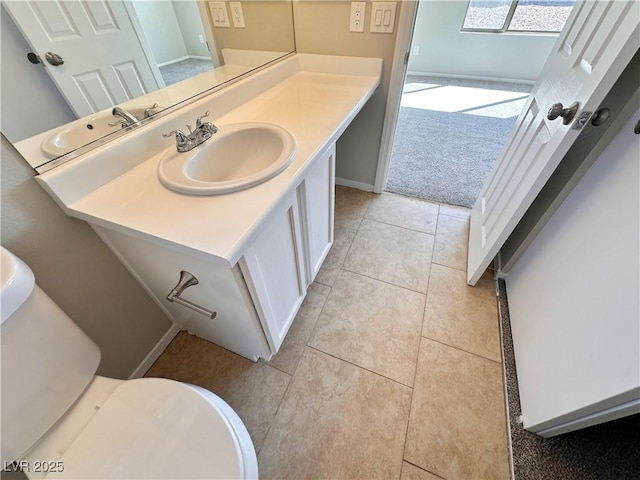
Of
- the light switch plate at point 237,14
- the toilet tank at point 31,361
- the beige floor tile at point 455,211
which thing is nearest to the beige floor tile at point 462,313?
the beige floor tile at point 455,211

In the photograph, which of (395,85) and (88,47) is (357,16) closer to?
(395,85)

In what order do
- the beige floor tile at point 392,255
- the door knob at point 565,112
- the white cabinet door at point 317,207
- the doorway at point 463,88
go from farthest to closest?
the doorway at point 463,88 < the beige floor tile at point 392,255 < the white cabinet door at point 317,207 < the door knob at point 565,112

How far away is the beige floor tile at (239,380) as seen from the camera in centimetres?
107

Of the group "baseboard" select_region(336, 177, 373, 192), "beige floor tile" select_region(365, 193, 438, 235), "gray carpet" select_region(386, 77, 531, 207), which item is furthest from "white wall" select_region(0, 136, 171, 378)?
"gray carpet" select_region(386, 77, 531, 207)

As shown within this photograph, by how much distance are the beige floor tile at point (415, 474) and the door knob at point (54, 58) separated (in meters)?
1.59

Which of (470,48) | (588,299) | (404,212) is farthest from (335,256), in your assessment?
(470,48)

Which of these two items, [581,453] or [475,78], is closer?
[581,453]

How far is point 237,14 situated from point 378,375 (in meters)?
1.83

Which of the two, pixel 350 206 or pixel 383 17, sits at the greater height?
pixel 383 17

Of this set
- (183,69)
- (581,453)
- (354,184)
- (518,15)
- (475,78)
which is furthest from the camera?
(475,78)

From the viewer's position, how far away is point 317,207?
3.93 feet

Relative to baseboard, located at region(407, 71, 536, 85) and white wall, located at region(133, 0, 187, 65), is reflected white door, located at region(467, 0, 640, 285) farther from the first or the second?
baseboard, located at region(407, 71, 536, 85)

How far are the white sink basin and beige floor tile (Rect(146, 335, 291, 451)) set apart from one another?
795 mm

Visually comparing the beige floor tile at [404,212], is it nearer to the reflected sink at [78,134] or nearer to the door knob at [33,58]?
the reflected sink at [78,134]
